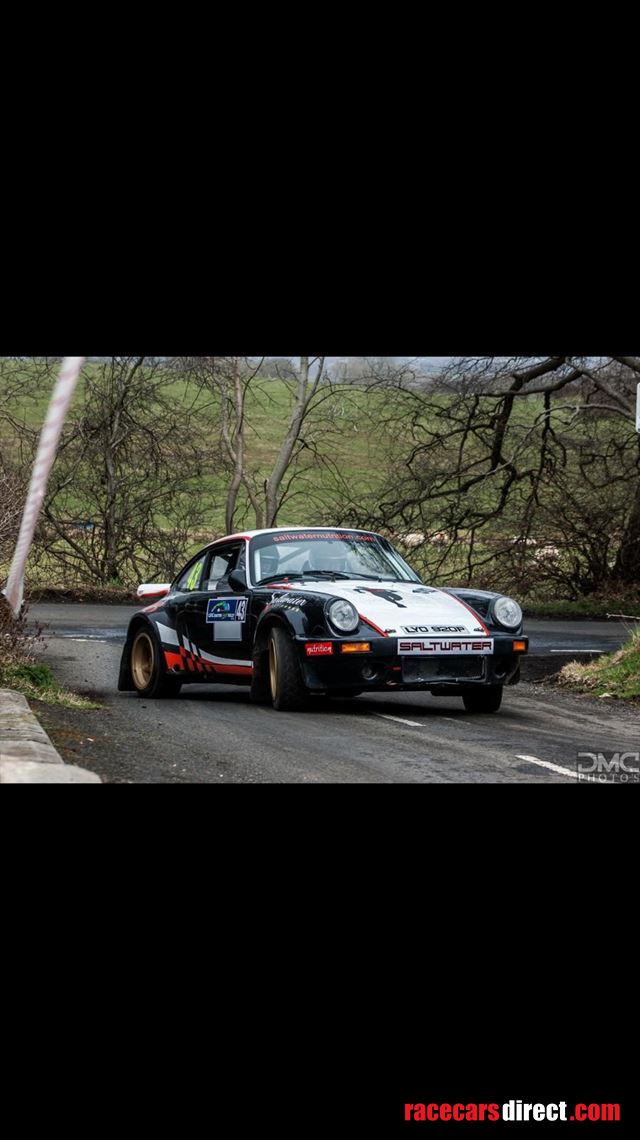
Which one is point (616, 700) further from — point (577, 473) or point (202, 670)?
point (577, 473)

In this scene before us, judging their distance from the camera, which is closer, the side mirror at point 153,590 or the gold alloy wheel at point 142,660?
the gold alloy wheel at point 142,660

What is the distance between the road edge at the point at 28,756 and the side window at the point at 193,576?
10.9ft

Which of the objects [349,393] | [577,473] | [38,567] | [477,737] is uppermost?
[349,393]

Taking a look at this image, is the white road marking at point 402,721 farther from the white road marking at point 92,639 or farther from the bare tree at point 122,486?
the bare tree at point 122,486

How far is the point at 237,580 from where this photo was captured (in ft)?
Result: 37.0

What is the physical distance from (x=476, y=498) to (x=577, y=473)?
221cm

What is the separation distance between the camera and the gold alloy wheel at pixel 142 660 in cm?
1235

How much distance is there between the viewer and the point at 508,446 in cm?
2558

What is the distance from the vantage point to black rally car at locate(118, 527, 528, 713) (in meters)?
9.88

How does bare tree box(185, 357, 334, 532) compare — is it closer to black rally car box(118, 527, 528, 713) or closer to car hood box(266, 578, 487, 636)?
black rally car box(118, 527, 528, 713)

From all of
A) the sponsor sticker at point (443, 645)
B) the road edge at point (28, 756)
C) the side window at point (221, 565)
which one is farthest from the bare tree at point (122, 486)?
the road edge at point (28, 756)

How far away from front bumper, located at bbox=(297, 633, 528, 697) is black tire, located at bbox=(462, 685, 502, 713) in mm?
629

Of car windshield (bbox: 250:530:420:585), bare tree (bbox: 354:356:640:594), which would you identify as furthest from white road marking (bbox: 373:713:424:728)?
bare tree (bbox: 354:356:640:594)

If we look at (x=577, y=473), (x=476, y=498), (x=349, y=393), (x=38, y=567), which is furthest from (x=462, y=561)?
(x=38, y=567)
